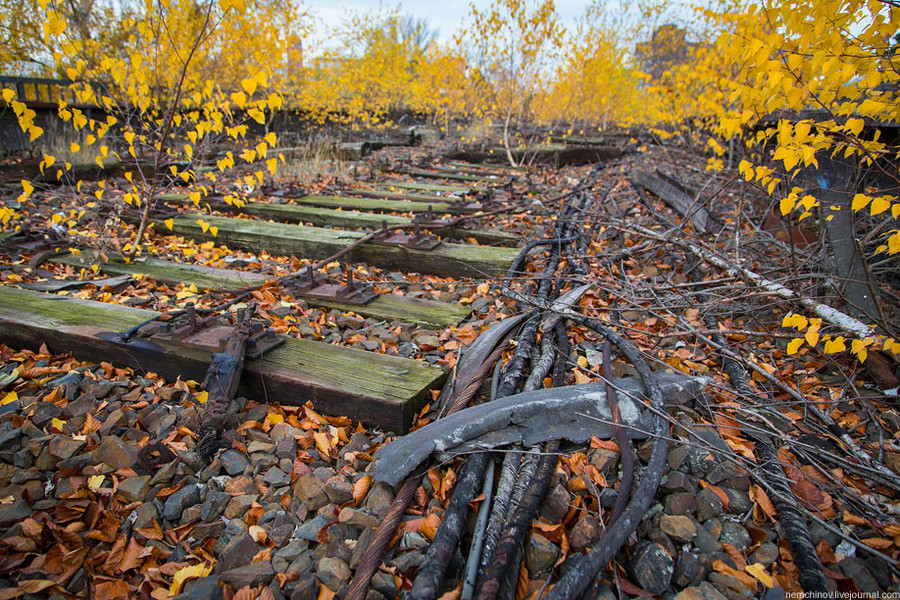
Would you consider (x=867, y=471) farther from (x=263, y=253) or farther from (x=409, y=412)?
(x=263, y=253)

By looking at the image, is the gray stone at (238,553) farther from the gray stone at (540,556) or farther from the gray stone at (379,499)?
the gray stone at (540,556)

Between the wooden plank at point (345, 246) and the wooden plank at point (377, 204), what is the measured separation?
119cm

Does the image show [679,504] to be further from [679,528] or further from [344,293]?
[344,293]

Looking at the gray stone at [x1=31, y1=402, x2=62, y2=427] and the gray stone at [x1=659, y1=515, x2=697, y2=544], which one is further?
the gray stone at [x1=31, y1=402, x2=62, y2=427]

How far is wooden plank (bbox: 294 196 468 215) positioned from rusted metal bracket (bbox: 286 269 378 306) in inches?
96.2

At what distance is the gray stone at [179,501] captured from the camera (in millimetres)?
1646

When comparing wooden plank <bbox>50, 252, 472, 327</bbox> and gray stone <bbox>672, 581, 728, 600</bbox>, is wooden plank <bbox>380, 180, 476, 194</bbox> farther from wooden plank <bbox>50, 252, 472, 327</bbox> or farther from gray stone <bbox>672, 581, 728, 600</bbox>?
gray stone <bbox>672, 581, 728, 600</bbox>

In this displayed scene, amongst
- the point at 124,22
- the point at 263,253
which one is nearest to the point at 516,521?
the point at 263,253

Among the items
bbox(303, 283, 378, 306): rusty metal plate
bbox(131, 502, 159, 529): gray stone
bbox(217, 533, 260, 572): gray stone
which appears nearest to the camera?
bbox(217, 533, 260, 572): gray stone

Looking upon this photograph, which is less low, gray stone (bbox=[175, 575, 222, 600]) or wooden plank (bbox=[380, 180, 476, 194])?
wooden plank (bbox=[380, 180, 476, 194])

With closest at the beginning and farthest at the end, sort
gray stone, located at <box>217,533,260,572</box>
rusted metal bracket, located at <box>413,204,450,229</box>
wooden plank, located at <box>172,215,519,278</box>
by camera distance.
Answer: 1. gray stone, located at <box>217,533,260,572</box>
2. wooden plank, located at <box>172,215,519,278</box>
3. rusted metal bracket, located at <box>413,204,450,229</box>

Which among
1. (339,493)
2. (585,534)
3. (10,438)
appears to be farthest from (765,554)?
(10,438)

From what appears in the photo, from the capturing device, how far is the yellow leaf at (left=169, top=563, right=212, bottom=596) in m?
1.38

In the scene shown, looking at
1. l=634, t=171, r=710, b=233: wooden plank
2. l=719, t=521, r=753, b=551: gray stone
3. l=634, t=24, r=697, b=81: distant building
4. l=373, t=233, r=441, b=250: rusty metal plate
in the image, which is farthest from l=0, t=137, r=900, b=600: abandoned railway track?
l=634, t=24, r=697, b=81: distant building
